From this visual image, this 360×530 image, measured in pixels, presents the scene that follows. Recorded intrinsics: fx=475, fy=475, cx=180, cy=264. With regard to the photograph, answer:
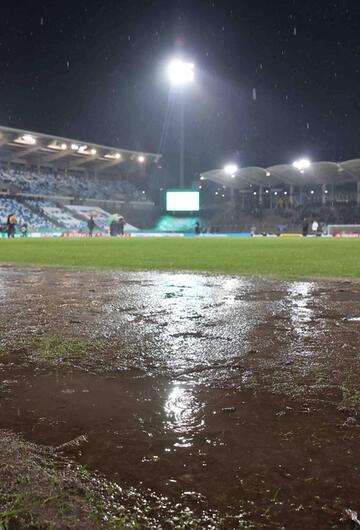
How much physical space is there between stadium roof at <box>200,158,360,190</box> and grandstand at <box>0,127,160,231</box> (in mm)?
11482

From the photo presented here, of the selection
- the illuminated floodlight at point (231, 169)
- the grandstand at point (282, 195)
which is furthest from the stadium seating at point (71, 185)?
the illuminated floodlight at point (231, 169)

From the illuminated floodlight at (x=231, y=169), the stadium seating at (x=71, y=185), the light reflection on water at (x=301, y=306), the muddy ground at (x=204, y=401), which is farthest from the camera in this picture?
the illuminated floodlight at (x=231, y=169)

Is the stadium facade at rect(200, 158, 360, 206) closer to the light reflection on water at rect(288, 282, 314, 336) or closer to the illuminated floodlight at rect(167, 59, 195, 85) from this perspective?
the illuminated floodlight at rect(167, 59, 195, 85)

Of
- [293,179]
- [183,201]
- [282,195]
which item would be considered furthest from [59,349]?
[282,195]

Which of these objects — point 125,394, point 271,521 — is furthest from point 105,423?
point 271,521

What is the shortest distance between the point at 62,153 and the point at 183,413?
6012 centimetres

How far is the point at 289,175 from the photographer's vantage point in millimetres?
56344

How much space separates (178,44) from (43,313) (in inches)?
2039

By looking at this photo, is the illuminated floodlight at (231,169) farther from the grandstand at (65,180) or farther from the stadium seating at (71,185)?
the stadium seating at (71,185)

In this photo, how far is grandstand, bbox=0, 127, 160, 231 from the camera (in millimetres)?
52500

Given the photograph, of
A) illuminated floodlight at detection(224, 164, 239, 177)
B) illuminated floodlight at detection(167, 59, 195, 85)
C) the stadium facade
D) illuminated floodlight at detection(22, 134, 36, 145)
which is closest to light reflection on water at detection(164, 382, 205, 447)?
the stadium facade

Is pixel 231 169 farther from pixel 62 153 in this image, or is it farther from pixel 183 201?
pixel 62 153

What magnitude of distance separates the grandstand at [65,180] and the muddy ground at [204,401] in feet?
148

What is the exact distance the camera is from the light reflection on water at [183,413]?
1886 millimetres
